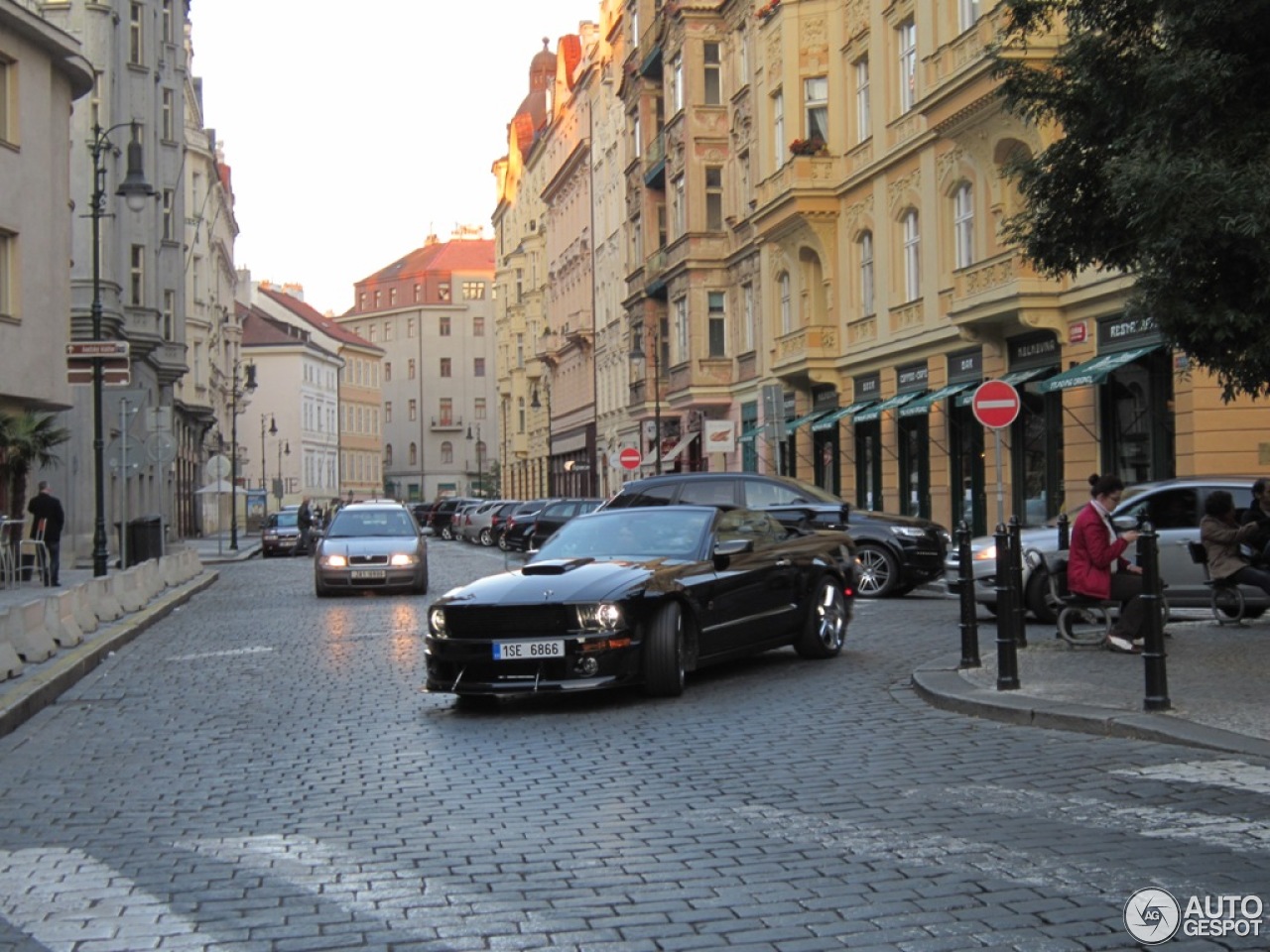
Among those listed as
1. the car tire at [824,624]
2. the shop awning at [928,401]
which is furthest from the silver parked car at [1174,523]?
the shop awning at [928,401]

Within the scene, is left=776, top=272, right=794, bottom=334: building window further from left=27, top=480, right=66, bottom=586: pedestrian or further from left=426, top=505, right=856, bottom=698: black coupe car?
left=426, top=505, right=856, bottom=698: black coupe car

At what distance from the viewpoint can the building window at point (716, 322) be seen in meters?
52.0

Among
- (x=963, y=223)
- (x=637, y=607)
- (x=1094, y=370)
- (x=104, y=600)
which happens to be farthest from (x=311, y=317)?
(x=637, y=607)

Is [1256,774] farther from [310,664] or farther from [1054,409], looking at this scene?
[1054,409]

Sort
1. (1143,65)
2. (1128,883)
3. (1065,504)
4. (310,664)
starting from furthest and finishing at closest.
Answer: (1065,504) → (310,664) → (1143,65) → (1128,883)

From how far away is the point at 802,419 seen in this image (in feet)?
138

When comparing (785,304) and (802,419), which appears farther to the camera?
(785,304)

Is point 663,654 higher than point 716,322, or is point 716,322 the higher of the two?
point 716,322

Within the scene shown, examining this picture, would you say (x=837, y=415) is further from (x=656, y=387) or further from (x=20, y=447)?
(x=20, y=447)

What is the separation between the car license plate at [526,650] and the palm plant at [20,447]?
850 inches

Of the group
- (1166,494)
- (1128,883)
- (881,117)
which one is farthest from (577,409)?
(1128,883)

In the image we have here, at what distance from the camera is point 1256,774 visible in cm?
810

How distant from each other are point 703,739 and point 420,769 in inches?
72.7

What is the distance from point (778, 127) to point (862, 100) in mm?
5361
